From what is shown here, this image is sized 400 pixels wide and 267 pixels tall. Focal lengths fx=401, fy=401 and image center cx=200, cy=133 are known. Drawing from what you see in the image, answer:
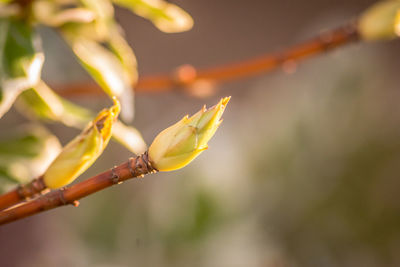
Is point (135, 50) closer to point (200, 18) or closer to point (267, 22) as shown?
point (200, 18)

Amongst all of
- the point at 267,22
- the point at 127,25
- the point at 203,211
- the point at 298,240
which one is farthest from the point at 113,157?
the point at 267,22

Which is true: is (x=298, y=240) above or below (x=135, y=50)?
below

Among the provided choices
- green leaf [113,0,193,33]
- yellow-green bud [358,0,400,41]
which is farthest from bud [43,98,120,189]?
yellow-green bud [358,0,400,41]

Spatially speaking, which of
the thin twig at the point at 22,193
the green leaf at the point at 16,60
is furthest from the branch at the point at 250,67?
the thin twig at the point at 22,193

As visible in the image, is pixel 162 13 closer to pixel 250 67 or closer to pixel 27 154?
pixel 250 67

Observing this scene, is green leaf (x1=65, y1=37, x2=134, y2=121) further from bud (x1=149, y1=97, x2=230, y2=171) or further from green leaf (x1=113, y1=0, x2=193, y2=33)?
bud (x1=149, y1=97, x2=230, y2=171)

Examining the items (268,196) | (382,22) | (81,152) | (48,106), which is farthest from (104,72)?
(268,196)
